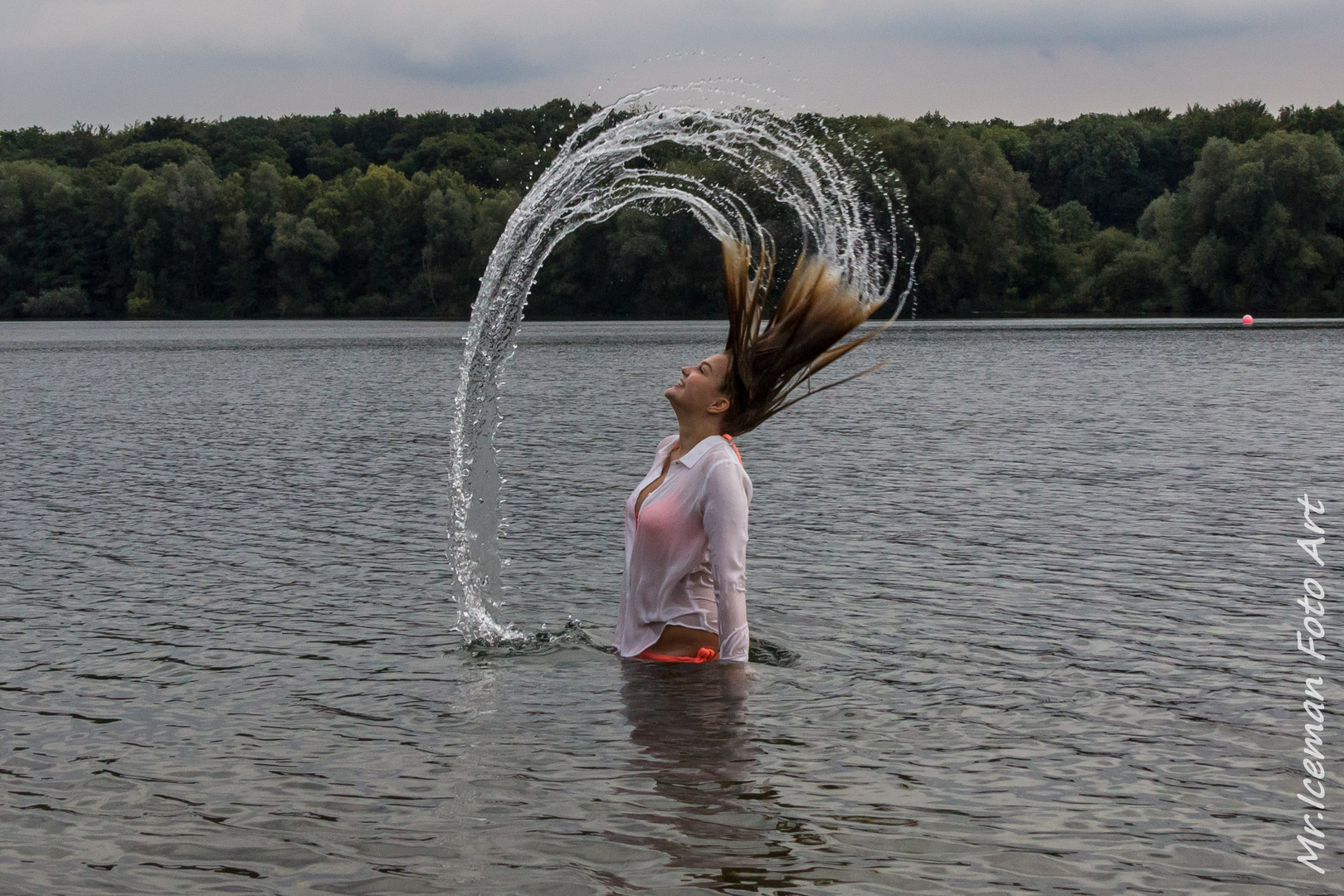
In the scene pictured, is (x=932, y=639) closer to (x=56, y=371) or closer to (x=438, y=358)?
(x=56, y=371)

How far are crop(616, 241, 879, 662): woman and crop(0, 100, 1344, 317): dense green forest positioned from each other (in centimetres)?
9328

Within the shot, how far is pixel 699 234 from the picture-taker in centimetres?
13888

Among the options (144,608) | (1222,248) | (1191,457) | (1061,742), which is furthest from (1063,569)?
(1222,248)

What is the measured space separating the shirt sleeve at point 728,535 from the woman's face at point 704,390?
1.52ft

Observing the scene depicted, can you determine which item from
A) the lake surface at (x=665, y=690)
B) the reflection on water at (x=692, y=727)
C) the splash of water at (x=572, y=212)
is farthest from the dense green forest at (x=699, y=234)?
the reflection on water at (x=692, y=727)

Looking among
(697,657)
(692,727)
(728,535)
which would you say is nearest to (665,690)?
(692,727)

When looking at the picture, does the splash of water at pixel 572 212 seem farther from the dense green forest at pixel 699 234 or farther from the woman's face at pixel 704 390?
the dense green forest at pixel 699 234

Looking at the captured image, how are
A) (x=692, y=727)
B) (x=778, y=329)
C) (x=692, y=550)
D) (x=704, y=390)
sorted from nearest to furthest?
(x=778, y=329), (x=704, y=390), (x=692, y=550), (x=692, y=727)

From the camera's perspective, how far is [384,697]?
1157 centimetres

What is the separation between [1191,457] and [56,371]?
5596 cm

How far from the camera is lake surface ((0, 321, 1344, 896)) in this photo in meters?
8.14

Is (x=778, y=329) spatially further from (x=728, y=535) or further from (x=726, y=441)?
(x=728, y=535)

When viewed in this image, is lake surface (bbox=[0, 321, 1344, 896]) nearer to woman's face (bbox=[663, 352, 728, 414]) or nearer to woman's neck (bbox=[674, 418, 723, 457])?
woman's neck (bbox=[674, 418, 723, 457])

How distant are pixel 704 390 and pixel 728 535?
37.5 inches
